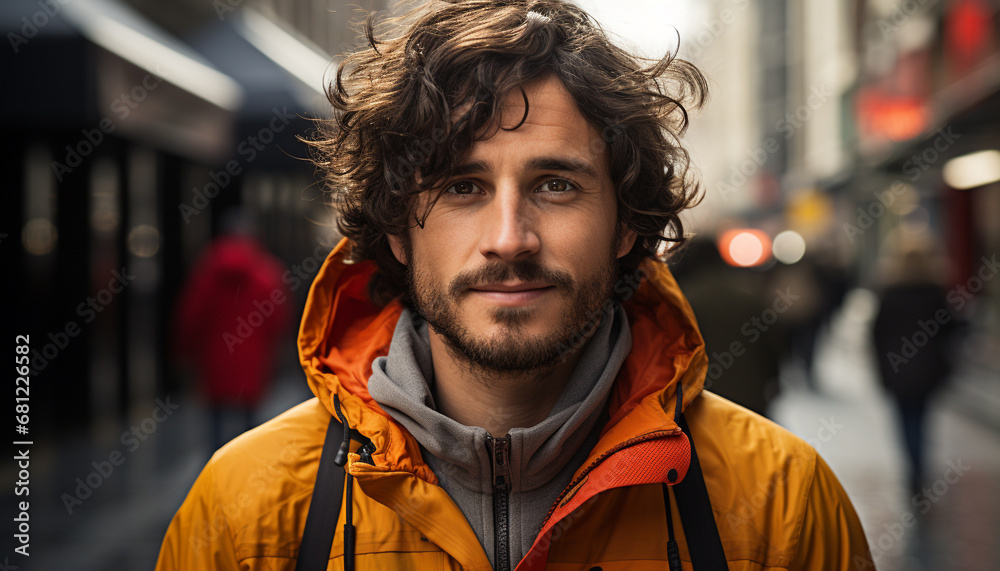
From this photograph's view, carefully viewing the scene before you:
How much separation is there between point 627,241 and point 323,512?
3.71 feet

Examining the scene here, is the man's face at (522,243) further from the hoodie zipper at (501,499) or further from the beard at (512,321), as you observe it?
the hoodie zipper at (501,499)

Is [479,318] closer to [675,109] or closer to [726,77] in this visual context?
[675,109]

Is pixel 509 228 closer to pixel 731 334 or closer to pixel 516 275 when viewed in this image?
pixel 516 275

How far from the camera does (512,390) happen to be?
2023mm

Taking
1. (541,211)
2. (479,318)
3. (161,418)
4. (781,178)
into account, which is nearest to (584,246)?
(541,211)

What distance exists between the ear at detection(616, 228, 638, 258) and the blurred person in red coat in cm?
486

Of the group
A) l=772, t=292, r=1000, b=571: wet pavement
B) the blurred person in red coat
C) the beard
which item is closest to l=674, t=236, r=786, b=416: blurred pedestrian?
l=772, t=292, r=1000, b=571: wet pavement

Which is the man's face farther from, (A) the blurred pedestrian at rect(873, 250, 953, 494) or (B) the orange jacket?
(A) the blurred pedestrian at rect(873, 250, 953, 494)

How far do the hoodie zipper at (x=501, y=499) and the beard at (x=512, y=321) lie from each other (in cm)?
18

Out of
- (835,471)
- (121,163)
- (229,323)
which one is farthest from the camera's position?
(121,163)

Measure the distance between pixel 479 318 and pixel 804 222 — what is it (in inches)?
1400

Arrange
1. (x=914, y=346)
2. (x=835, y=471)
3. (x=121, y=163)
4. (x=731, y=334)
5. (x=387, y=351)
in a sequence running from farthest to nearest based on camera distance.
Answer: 1. (x=121, y=163)
2. (x=835, y=471)
3. (x=914, y=346)
4. (x=731, y=334)
5. (x=387, y=351)

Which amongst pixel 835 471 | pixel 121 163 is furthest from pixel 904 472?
pixel 121 163

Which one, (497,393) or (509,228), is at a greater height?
(509,228)
